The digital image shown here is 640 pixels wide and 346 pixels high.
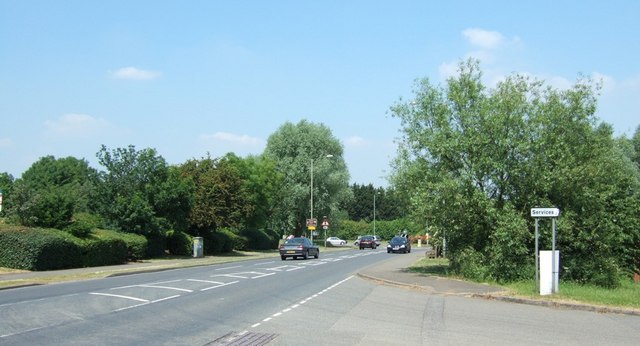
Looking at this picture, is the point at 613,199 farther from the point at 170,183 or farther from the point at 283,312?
the point at 170,183

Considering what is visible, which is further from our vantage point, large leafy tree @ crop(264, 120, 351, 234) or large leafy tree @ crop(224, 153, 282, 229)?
large leafy tree @ crop(264, 120, 351, 234)

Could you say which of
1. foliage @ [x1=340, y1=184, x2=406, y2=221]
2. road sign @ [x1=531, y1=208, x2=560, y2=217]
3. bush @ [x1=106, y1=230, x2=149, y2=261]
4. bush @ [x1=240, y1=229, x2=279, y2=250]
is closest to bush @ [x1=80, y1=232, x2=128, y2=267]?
bush @ [x1=106, y1=230, x2=149, y2=261]

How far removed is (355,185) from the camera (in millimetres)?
159000

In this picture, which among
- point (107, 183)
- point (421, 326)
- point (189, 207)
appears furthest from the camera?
point (189, 207)

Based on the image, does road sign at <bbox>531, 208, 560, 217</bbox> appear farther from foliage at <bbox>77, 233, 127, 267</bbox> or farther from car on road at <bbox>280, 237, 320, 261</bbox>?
car on road at <bbox>280, 237, 320, 261</bbox>

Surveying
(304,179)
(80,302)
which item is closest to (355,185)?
(304,179)

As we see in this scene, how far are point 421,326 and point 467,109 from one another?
1369 cm

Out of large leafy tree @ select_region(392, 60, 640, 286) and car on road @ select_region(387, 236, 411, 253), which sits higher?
large leafy tree @ select_region(392, 60, 640, 286)

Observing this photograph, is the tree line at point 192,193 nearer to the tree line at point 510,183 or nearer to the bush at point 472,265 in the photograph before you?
the tree line at point 510,183

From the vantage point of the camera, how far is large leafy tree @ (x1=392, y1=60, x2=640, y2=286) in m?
22.7

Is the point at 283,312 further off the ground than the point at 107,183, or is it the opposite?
the point at 107,183

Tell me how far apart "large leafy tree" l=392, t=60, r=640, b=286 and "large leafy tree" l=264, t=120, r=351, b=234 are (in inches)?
1791

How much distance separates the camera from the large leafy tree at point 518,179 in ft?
74.4

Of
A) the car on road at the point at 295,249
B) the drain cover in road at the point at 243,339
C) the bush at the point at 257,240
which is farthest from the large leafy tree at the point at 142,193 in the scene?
the drain cover in road at the point at 243,339
